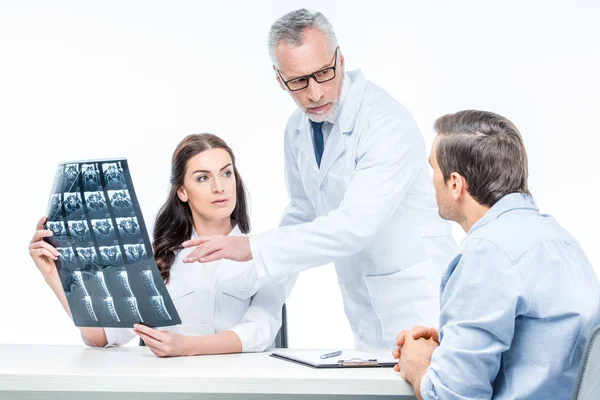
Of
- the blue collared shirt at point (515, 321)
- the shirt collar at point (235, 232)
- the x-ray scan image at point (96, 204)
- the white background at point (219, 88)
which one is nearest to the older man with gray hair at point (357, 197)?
the shirt collar at point (235, 232)

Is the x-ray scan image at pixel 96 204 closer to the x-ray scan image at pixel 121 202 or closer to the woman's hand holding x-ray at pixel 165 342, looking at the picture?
the x-ray scan image at pixel 121 202

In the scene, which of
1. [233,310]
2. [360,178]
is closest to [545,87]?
[360,178]

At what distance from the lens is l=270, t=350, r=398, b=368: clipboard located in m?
1.67

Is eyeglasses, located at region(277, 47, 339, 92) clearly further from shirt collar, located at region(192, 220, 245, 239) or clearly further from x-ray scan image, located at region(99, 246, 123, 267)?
x-ray scan image, located at region(99, 246, 123, 267)

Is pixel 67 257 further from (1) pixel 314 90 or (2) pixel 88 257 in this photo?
(1) pixel 314 90

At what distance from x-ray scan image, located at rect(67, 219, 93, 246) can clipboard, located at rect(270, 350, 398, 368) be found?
51cm

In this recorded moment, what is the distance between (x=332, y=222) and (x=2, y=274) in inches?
90.3

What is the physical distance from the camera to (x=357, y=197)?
2166mm

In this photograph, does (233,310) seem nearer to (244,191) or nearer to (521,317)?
(244,191)

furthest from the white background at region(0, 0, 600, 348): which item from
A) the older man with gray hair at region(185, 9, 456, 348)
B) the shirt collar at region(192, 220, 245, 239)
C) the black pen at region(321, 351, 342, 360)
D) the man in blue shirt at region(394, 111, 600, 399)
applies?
the man in blue shirt at region(394, 111, 600, 399)

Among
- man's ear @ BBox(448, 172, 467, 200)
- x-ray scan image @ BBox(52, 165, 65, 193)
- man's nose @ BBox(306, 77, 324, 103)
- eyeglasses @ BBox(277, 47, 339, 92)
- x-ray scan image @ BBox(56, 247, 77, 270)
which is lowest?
x-ray scan image @ BBox(56, 247, 77, 270)

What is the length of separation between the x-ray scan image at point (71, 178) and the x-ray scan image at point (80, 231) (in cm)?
8

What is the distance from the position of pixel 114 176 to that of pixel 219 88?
217 cm

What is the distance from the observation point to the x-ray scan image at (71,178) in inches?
71.4
